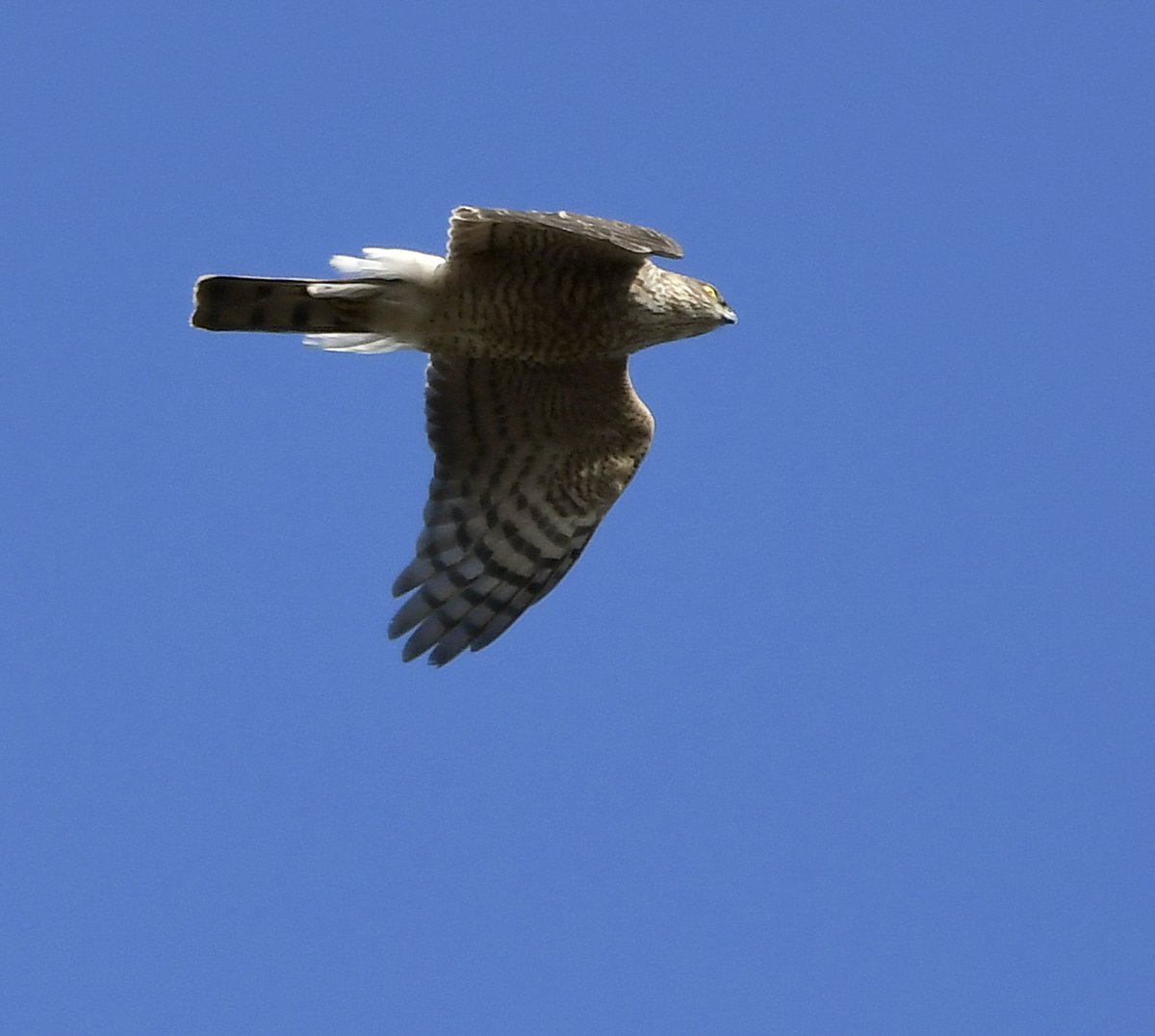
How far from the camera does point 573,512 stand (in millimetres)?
9742

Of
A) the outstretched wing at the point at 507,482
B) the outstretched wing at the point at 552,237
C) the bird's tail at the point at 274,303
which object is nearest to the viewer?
the outstretched wing at the point at 552,237

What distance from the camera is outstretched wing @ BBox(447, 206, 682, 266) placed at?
822 centimetres

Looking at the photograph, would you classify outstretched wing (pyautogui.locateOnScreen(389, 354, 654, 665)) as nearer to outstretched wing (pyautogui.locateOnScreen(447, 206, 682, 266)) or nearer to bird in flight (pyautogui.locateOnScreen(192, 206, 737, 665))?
bird in flight (pyautogui.locateOnScreen(192, 206, 737, 665))

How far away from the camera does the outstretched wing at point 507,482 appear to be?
9.55 metres

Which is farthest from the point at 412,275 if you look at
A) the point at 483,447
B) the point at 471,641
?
the point at 471,641

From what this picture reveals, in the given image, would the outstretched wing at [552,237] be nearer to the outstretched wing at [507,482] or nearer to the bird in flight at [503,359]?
the bird in flight at [503,359]

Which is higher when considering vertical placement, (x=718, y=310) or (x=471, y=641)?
(x=718, y=310)

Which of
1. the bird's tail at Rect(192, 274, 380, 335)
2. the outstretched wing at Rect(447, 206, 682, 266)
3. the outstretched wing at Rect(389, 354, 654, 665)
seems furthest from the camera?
the outstretched wing at Rect(389, 354, 654, 665)

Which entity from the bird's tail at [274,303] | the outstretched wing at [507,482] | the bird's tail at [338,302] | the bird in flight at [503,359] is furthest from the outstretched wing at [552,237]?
the outstretched wing at [507,482]

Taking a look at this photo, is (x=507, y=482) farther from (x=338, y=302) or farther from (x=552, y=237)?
(x=552, y=237)

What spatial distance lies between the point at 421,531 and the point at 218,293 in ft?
5.31

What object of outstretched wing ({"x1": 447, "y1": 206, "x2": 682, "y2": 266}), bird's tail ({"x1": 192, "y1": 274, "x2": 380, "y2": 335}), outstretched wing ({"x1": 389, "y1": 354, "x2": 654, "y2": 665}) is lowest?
outstretched wing ({"x1": 389, "y1": 354, "x2": 654, "y2": 665})

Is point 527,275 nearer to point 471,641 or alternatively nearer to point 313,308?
point 313,308

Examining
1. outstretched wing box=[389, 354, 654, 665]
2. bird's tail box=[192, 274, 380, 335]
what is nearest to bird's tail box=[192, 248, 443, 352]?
bird's tail box=[192, 274, 380, 335]
